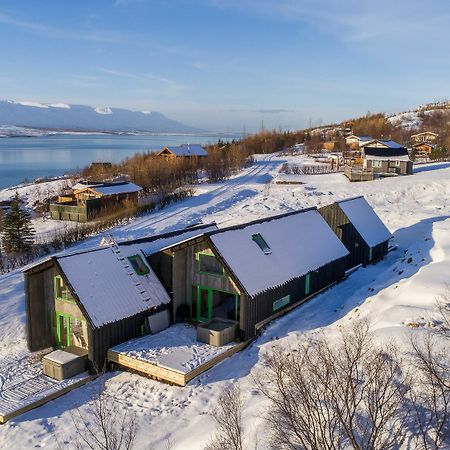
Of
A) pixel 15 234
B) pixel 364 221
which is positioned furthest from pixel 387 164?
pixel 15 234

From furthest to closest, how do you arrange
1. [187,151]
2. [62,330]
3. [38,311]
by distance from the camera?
1. [187,151]
2. [38,311]
3. [62,330]

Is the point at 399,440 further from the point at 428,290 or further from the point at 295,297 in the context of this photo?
the point at 295,297

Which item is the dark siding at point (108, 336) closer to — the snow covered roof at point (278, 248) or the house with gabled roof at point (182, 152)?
the snow covered roof at point (278, 248)

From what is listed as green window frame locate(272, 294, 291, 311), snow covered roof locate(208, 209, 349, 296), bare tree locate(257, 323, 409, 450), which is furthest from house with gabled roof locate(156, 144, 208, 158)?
bare tree locate(257, 323, 409, 450)

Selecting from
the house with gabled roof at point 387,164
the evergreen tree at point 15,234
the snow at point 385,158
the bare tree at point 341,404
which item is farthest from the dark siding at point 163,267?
the snow at point 385,158

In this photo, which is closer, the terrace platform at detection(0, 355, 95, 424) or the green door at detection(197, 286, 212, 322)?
the terrace platform at detection(0, 355, 95, 424)

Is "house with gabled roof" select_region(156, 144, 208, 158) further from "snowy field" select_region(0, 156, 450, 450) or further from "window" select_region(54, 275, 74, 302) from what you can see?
"window" select_region(54, 275, 74, 302)

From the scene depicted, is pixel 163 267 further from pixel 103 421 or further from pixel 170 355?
pixel 103 421
